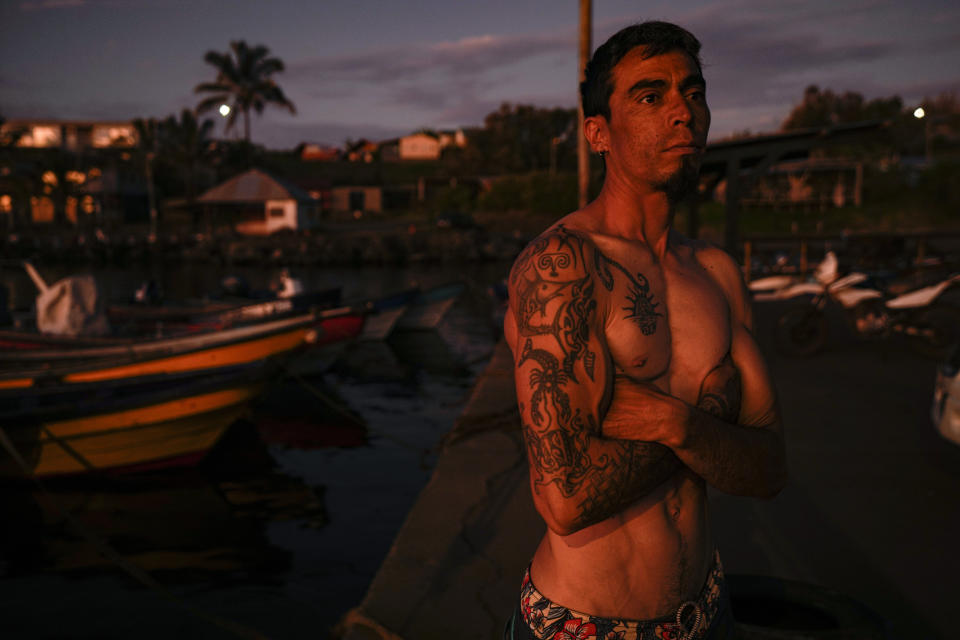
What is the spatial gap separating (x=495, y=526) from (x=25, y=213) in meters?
69.3

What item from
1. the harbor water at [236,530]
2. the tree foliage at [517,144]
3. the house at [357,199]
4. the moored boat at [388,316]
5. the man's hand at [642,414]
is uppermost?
the tree foliage at [517,144]


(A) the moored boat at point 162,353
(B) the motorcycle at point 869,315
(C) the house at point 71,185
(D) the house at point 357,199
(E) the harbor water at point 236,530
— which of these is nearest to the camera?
(E) the harbor water at point 236,530

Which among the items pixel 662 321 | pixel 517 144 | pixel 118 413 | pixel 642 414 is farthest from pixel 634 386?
pixel 517 144

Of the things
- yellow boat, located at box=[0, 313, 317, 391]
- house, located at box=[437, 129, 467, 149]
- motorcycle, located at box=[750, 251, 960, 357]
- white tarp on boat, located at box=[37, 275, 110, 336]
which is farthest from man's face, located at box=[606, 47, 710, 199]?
house, located at box=[437, 129, 467, 149]

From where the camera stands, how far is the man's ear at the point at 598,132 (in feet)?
5.69

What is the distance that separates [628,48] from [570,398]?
85 centimetres

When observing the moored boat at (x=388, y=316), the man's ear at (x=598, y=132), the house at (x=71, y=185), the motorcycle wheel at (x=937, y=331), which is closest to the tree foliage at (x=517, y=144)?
the house at (x=71, y=185)

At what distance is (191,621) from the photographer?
6309 mm

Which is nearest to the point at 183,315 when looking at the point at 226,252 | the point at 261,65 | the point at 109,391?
the point at 109,391

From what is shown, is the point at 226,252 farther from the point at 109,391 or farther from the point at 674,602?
the point at 674,602

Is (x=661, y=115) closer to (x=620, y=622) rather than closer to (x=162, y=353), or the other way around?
(x=620, y=622)

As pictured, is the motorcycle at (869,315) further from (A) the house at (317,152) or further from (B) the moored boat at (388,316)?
(A) the house at (317,152)

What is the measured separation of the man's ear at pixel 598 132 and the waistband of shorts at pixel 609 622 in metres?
1.15

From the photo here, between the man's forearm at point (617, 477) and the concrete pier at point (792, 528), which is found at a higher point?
the man's forearm at point (617, 477)
